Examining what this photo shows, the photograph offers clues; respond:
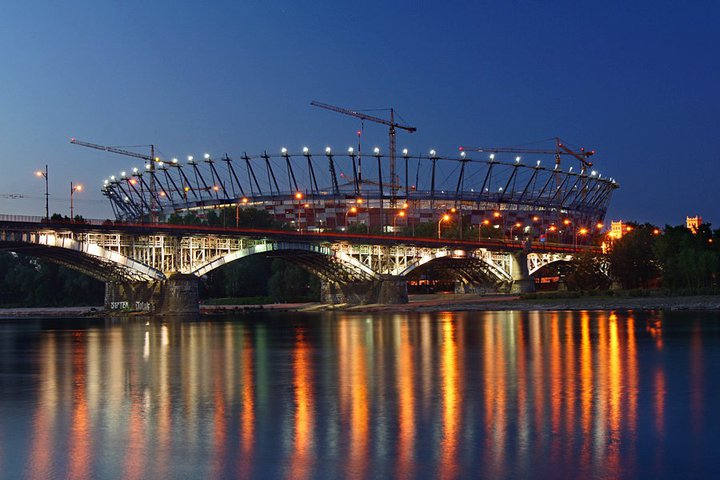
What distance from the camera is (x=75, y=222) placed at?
370 feet

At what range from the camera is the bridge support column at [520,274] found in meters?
168

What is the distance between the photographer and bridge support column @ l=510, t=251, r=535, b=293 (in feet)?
551

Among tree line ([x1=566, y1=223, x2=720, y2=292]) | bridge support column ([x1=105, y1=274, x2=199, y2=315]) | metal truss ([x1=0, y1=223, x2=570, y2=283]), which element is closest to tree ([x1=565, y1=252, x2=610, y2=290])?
tree line ([x1=566, y1=223, x2=720, y2=292])

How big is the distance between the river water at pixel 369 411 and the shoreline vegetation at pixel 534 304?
179 ft

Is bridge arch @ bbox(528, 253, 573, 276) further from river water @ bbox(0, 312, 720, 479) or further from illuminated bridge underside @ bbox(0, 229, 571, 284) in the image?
river water @ bbox(0, 312, 720, 479)

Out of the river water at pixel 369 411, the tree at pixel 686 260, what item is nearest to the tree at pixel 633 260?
the tree at pixel 686 260

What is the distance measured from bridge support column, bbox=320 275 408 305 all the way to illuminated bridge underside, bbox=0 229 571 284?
0.93 metres

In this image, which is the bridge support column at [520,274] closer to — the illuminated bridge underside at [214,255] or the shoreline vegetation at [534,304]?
the illuminated bridge underside at [214,255]

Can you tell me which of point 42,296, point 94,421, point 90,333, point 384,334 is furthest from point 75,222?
point 94,421

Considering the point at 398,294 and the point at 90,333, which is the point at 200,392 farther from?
the point at 398,294

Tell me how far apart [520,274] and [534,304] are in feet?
136

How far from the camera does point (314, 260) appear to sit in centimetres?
14600

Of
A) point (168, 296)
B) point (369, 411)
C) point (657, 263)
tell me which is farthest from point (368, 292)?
point (369, 411)

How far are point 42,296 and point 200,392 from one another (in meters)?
155
